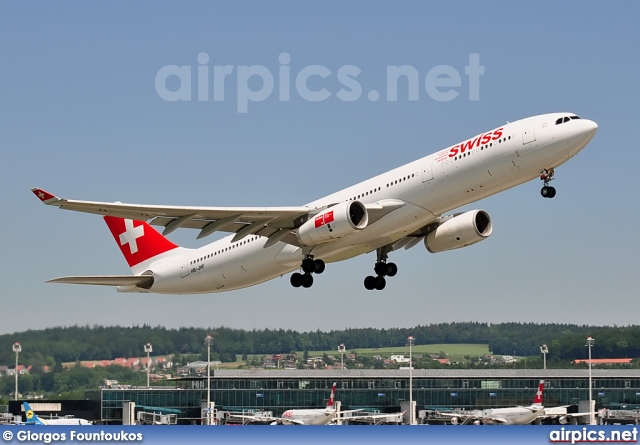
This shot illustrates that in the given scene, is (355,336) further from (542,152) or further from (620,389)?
(542,152)

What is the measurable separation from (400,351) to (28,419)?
4105cm

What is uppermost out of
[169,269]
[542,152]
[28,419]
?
[542,152]

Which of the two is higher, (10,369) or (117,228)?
(117,228)

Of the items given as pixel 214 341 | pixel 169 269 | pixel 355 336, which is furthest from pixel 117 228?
pixel 355 336

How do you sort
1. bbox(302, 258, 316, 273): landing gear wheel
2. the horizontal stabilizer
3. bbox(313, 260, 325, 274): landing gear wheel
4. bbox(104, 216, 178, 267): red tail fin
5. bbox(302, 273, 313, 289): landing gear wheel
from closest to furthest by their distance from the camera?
bbox(302, 258, 316, 273): landing gear wheel, bbox(313, 260, 325, 274): landing gear wheel, bbox(302, 273, 313, 289): landing gear wheel, the horizontal stabilizer, bbox(104, 216, 178, 267): red tail fin

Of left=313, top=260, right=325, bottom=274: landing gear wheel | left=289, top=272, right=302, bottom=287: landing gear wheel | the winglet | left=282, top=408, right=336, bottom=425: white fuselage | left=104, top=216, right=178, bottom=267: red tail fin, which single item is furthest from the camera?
left=282, top=408, right=336, bottom=425: white fuselage

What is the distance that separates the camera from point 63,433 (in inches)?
1945

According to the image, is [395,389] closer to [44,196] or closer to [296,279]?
[296,279]

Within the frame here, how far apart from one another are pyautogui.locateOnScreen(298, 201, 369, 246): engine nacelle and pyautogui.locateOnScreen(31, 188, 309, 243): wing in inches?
66.6

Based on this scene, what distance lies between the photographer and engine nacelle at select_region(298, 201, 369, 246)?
4322 centimetres

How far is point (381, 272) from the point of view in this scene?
165 feet

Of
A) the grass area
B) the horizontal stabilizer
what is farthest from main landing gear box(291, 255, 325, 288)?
the grass area

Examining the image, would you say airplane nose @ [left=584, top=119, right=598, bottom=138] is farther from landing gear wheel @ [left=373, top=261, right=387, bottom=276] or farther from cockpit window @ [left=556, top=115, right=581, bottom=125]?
landing gear wheel @ [left=373, top=261, right=387, bottom=276]

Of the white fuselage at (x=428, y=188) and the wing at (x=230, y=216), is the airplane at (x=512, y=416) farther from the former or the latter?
the wing at (x=230, y=216)
